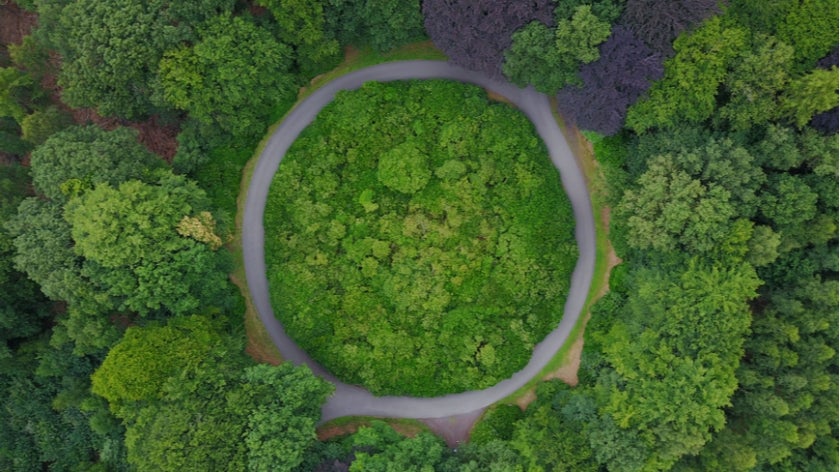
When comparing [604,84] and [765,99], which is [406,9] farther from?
[765,99]

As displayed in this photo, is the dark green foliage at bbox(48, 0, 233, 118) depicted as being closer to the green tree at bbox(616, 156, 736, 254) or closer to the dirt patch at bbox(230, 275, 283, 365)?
the dirt patch at bbox(230, 275, 283, 365)

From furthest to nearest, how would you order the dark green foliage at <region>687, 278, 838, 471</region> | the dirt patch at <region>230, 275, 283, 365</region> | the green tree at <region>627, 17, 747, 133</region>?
1. the dirt patch at <region>230, 275, 283, 365</region>
2. the green tree at <region>627, 17, 747, 133</region>
3. the dark green foliage at <region>687, 278, 838, 471</region>

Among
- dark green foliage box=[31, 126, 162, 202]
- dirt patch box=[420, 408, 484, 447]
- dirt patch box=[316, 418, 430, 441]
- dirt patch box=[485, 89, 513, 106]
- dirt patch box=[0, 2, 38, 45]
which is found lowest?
dirt patch box=[420, 408, 484, 447]

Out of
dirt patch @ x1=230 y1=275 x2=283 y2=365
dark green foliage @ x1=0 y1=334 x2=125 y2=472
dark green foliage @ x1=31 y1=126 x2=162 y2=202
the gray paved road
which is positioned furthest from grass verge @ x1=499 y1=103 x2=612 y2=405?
dark green foliage @ x1=31 y1=126 x2=162 y2=202

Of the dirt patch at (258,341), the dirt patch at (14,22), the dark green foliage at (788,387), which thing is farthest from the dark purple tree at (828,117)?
the dirt patch at (14,22)

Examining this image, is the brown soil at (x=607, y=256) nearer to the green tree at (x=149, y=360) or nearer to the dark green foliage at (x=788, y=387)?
the dark green foliage at (x=788, y=387)

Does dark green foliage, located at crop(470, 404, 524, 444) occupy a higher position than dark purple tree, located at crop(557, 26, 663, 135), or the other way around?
dark purple tree, located at crop(557, 26, 663, 135)
